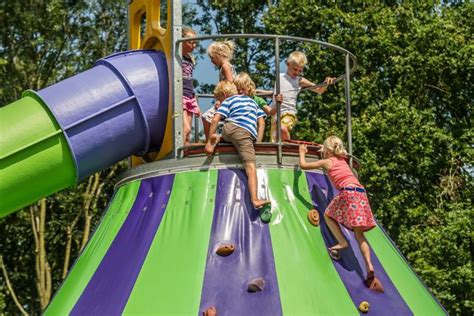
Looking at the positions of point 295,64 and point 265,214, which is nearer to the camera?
point 265,214

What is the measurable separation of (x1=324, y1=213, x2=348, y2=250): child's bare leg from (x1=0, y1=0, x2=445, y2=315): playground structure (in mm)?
99

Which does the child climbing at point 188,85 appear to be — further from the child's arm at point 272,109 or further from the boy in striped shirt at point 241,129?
the boy in striped shirt at point 241,129

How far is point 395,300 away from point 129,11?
494cm

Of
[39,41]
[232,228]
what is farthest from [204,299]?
[39,41]

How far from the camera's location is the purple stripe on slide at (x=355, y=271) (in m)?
8.52

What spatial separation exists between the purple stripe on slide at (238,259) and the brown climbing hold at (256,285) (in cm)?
3

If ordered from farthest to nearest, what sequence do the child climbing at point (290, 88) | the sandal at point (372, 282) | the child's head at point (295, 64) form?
1. the child's head at point (295, 64)
2. the child climbing at point (290, 88)
3. the sandal at point (372, 282)

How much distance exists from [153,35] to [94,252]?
8.49 ft

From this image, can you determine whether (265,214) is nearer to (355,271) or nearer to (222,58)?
(355,271)

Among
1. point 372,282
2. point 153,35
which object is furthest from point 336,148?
point 153,35

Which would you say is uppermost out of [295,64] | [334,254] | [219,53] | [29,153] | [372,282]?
[219,53]

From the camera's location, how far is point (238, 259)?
8461 mm

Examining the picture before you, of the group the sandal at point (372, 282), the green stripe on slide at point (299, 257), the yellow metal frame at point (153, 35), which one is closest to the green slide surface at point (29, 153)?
the yellow metal frame at point (153, 35)

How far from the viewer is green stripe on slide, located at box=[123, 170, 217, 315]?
8.14 metres
